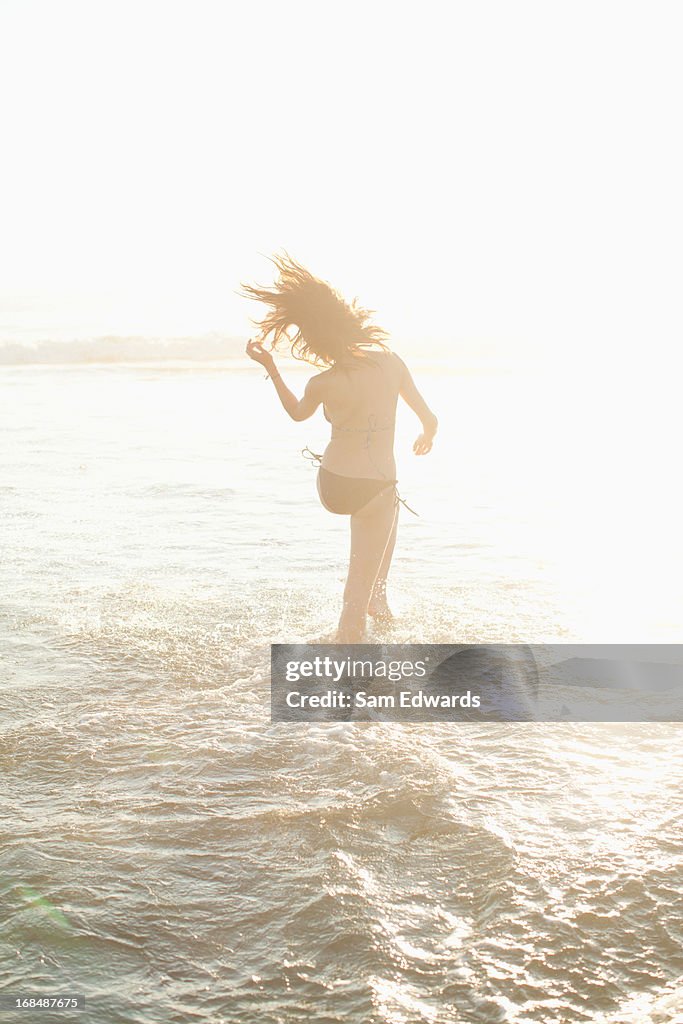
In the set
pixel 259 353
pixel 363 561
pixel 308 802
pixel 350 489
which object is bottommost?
pixel 308 802

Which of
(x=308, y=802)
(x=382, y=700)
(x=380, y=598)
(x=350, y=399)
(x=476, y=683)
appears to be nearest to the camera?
(x=308, y=802)

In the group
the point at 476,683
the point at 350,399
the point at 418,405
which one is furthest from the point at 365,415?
the point at 476,683

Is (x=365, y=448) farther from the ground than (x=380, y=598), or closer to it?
farther from the ground

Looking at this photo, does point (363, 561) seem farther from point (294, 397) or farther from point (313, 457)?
point (313, 457)

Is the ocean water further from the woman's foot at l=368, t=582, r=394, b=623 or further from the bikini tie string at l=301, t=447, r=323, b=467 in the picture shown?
the bikini tie string at l=301, t=447, r=323, b=467

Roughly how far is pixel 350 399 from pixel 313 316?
53 centimetres

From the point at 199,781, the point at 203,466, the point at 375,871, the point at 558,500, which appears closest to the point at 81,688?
the point at 199,781

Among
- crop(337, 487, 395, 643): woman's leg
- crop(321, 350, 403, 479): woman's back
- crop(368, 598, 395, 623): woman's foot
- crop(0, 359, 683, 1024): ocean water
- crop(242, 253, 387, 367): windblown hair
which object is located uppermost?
crop(242, 253, 387, 367): windblown hair

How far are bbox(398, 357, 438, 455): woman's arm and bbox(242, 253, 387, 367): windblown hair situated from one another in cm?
32

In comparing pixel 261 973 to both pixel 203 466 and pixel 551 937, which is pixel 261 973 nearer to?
pixel 551 937

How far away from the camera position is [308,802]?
4203 mm

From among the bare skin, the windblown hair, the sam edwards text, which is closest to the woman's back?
the bare skin

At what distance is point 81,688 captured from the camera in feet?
18.3

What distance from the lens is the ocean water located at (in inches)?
122
